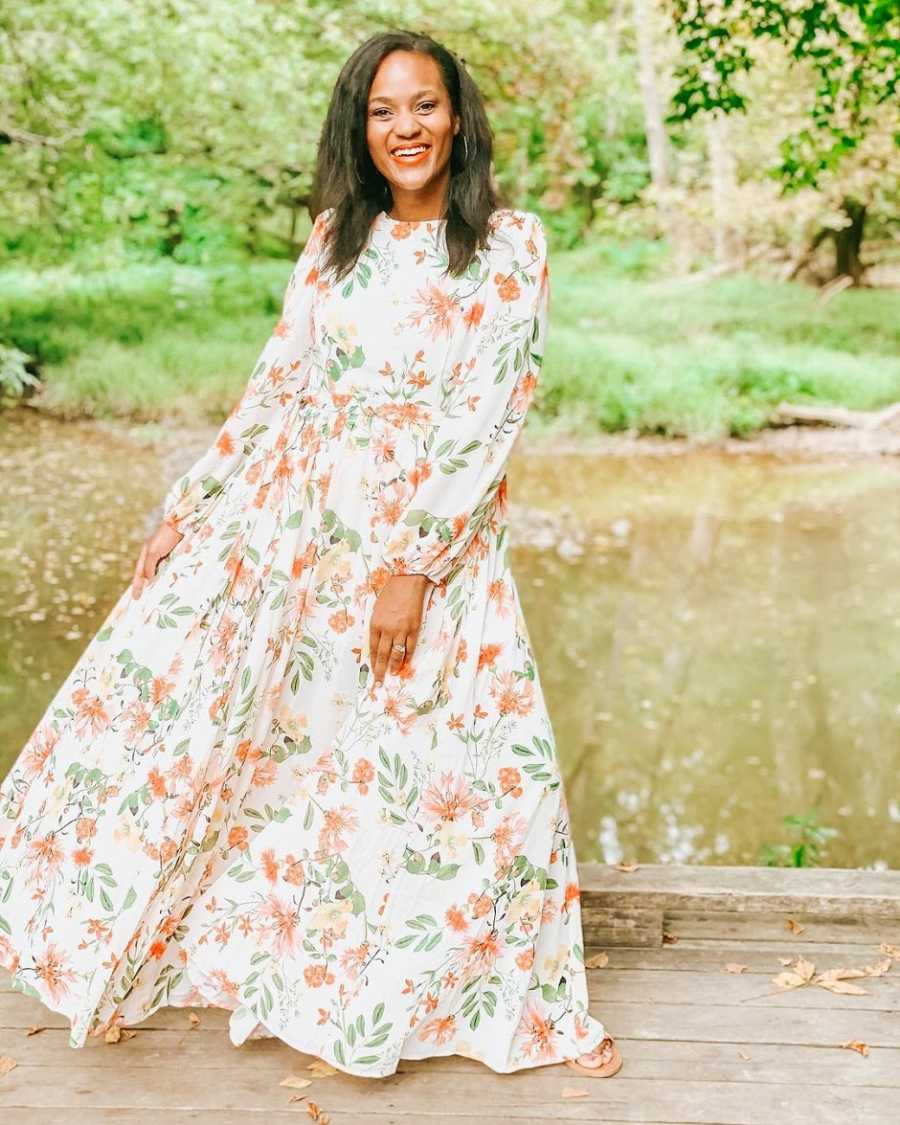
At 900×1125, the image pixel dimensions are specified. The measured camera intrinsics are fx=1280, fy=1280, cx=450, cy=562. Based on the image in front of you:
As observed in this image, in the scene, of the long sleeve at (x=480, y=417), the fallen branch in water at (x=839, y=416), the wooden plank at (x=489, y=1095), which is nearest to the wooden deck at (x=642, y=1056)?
the wooden plank at (x=489, y=1095)

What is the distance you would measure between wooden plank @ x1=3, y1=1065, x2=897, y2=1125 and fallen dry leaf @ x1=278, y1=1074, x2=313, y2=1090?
0.01m

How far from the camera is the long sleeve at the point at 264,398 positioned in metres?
2.03

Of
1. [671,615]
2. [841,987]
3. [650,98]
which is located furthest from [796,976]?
[650,98]

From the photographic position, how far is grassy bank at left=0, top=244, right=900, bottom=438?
617cm

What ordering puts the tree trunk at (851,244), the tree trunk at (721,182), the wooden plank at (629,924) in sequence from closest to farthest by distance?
the wooden plank at (629,924), the tree trunk at (721,182), the tree trunk at (851,244)

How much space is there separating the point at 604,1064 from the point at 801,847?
151cm

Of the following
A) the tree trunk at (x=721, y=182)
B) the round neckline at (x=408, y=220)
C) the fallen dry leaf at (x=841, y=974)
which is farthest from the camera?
the tree trunk at (x=721, y=182)

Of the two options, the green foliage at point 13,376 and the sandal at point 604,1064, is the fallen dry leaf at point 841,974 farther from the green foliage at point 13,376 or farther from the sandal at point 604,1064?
the green foliage at point 13,376

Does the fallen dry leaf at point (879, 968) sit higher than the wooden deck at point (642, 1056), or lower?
lower

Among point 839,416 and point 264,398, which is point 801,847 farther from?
point 839,416

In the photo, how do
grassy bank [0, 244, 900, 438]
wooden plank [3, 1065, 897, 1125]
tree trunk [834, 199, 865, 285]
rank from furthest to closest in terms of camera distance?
tree trunk [834, 199, 865, 285] < grassy bank [0, 244, 900, 438] < wooden plank [3, 1065, 897, 1125]

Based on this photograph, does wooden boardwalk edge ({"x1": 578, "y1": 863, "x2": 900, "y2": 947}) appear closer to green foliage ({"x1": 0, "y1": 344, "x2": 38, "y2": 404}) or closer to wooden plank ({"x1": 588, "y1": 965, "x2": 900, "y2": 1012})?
wooden plank ({"x1": 588, "y1": 965, "x2": 900, "y2": 1012})

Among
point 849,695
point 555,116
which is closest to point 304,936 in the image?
point 849,695

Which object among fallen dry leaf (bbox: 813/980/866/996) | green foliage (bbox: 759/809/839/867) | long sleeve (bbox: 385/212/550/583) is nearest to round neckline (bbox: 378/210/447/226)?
long sleeve (bbox: 385/212/550/583)
